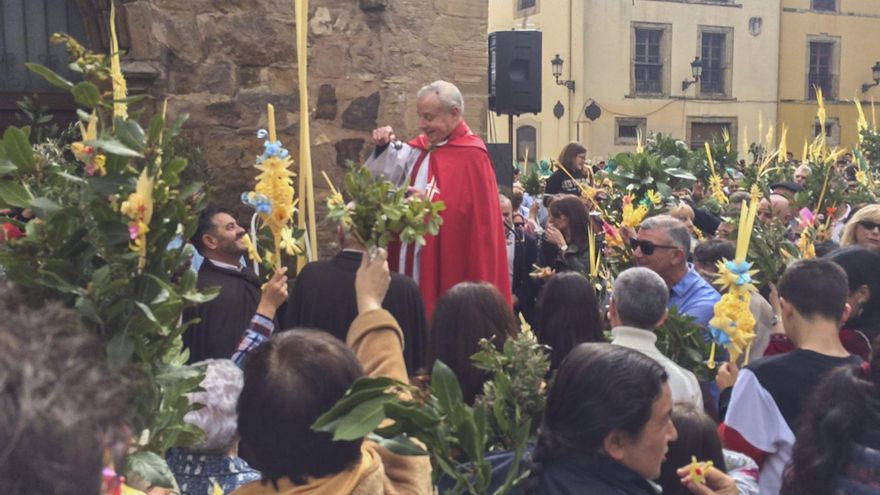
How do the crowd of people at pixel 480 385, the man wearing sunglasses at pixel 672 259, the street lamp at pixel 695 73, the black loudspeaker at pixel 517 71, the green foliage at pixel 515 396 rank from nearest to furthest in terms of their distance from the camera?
1. the crowd of people at pixel 480 385
2. the green foliage at pixel 515 396
3. the man wearing sunglasses at pixel 672 259
4. the black loudspeaker at pixel 517 71
5. the street lamp at pixel 695 73

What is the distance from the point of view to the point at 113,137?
1.91 m

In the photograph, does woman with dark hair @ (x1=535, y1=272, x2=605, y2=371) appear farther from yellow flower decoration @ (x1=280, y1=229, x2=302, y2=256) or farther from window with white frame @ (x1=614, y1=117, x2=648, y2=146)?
window with white frame @ (x1=614, y1=117, x2=648, y2=146)

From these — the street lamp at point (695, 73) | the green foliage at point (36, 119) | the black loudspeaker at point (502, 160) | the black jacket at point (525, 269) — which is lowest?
the black jacket at point (525, 269)

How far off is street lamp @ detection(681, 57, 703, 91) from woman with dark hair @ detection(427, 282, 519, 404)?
24.3 m

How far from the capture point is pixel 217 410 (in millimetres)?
2430

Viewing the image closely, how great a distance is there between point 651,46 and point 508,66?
1862 centimetres

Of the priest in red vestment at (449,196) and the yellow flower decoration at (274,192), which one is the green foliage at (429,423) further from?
the priest in red vestment at (449,196)

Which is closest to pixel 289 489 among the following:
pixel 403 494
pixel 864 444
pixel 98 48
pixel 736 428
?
pixel 403 494

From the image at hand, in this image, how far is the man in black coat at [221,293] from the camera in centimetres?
400

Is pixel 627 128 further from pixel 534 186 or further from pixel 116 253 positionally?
pixel 116 253

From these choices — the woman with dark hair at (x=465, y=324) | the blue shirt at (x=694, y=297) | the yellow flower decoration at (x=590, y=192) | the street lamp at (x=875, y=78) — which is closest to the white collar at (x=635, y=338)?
the woman with dark hair at (x=465, y=324)

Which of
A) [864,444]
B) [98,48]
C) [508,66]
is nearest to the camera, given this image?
[864,444]

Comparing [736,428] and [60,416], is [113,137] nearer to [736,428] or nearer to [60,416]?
[60,416]

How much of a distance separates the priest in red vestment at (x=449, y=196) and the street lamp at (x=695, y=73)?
2243cm
